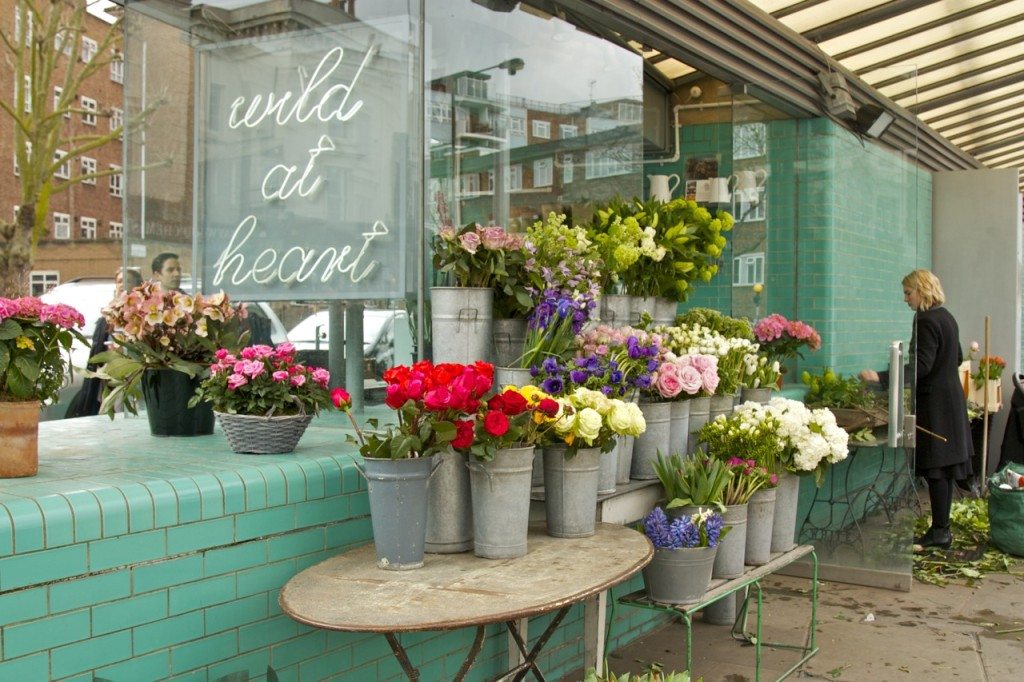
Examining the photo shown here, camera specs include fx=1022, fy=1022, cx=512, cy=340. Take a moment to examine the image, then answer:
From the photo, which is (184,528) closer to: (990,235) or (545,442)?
(545,442)

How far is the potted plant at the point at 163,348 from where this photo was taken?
10.6 ft

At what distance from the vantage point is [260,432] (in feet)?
9.76

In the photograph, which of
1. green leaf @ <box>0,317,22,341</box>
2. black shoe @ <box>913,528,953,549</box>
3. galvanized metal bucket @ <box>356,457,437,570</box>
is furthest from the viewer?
black shoe @ <box>913,528,953,549</box>

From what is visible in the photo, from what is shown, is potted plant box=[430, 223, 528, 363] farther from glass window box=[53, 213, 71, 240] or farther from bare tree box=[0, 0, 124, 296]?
glass window box=[53, 213, 71, 240]

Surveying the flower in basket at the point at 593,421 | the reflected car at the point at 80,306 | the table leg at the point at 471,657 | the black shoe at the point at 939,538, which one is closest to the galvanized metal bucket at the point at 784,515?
the flower in basket at the point at 593,421

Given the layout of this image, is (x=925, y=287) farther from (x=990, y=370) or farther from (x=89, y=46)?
(x=89, y=46)

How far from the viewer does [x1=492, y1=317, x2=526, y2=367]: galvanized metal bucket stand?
11.2 ft

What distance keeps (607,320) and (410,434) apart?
5.03 feet

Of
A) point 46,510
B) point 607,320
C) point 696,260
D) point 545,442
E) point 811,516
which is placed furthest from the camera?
point 811,516

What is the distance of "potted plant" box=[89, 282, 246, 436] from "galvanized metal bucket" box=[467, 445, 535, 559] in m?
1.08

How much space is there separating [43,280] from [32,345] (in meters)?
31.6

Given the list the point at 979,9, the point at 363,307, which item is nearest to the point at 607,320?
the point at 363,307

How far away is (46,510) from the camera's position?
2.23 metres

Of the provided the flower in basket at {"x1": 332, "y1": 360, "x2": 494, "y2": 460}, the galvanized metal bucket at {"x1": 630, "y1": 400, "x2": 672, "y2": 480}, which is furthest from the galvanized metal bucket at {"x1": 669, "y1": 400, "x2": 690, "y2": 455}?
the flower in basket at {"x1": 332, "y1": 360, "x2": 494, "y2": 460}
